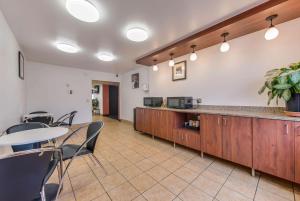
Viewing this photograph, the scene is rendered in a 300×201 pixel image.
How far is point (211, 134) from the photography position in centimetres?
238

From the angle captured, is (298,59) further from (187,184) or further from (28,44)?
(28,44)

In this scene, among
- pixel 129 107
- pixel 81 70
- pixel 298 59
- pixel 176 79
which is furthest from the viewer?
pixel 129 107

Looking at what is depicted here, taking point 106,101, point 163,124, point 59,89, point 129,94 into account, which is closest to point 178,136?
point 163,124

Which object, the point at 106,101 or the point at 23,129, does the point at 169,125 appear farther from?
the point at 106,101

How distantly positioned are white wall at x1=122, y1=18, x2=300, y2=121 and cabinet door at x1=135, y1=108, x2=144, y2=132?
1294mm

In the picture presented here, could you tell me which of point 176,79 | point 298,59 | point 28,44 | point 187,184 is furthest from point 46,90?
point 298,59

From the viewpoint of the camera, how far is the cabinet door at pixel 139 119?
13.4ft

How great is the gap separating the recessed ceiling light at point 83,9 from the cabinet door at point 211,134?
252 centimetres

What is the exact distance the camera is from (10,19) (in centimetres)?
217

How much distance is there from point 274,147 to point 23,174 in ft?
Answer: 8.66

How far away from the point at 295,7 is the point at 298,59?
75cm

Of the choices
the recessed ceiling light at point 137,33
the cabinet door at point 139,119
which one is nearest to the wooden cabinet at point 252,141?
the cabinet door at point 139,119

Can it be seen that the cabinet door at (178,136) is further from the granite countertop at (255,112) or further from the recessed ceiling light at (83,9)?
the recessed ceiling light at (83,9)

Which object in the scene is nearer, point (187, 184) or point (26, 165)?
point (26, 165)
